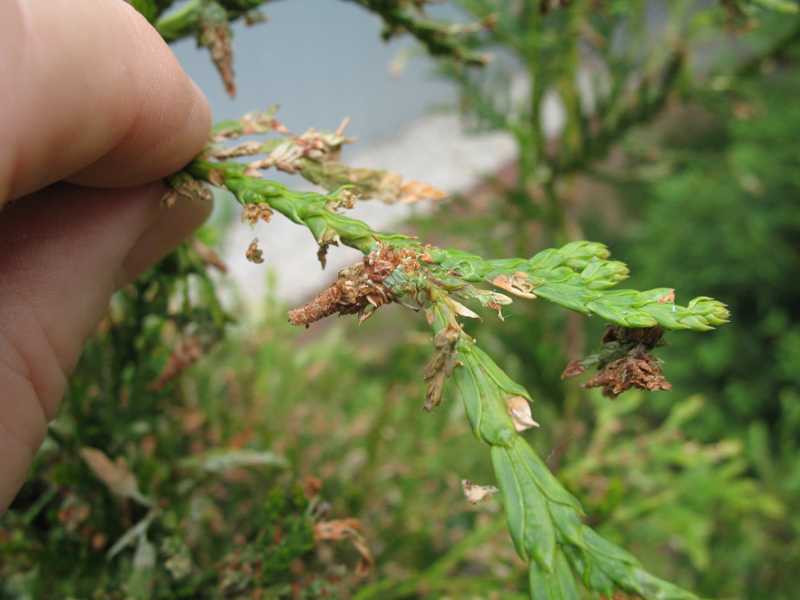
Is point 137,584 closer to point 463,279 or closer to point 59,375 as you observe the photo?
point 59,375

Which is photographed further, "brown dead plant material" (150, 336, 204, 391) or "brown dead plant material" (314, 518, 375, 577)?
"brown dead plant material" (150, 336, 204, 391)

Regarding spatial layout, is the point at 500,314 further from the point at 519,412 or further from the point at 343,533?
the point at 343,533

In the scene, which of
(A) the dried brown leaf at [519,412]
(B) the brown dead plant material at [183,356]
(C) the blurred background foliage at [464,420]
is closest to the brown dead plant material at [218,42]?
(C) the blurred background foliage at [464,420]

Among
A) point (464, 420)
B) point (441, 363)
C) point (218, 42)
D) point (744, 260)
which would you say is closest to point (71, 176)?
point (218, 42)

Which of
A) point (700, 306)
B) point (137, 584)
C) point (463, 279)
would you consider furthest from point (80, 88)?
point (137, 584)

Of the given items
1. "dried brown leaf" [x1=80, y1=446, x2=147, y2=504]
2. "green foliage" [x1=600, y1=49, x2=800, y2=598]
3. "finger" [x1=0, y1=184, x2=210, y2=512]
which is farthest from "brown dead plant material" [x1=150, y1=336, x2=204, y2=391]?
"green foliage" [x1=600, y1=49, x2=800, y2=598]

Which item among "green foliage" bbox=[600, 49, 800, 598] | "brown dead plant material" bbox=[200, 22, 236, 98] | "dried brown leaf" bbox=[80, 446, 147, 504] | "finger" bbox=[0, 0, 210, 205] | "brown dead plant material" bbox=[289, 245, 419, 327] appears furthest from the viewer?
"green foliage" bbox=[600, 49, 800, 598]

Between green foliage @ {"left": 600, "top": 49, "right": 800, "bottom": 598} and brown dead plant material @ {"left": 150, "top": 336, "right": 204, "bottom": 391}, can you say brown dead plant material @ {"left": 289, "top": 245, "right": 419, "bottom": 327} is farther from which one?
green foliage @ {"left": 600, "top": 49, "right": 800, "bottom": 598}
